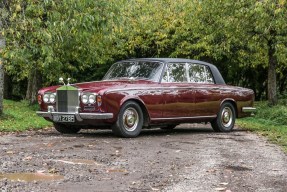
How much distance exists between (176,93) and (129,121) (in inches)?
58.4

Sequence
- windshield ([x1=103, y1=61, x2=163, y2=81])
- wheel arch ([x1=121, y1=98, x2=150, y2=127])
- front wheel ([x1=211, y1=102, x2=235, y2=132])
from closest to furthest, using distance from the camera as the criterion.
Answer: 1. wheel arch ([x1=121, y1=98, x2=150, y2=127])
2. windshield ([x1=103, y1=61, x2=163, y2=81])
3. front wheel ([x1=211, y1=102, x2=235, y2=132])

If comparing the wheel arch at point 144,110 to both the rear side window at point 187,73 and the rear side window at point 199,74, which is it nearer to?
the rear side window at point 187,73

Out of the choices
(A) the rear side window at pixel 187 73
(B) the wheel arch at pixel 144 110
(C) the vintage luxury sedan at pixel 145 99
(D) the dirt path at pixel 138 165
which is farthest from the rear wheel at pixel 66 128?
(A) the rear side window at pixel 187 73

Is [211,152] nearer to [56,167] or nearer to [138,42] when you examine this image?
[56,167]

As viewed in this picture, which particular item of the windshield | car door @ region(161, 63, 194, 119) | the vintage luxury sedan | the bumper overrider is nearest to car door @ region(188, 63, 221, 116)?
the vintage luxury sedan

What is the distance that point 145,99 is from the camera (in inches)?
403

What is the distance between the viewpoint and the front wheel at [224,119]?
1227 centimetres

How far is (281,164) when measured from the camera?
23.9 feet

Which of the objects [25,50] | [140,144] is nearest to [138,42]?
[25,50]

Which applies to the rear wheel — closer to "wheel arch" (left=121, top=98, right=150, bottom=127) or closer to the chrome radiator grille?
the chrome radiator grille

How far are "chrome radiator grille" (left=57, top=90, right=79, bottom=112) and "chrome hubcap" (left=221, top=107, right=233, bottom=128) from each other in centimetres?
404

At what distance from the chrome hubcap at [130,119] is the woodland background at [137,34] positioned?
7.10 ft

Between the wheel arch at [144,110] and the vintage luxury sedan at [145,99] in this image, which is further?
the wheel arch at [144,110]

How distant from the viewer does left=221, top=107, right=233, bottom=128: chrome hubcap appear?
1241 cm
